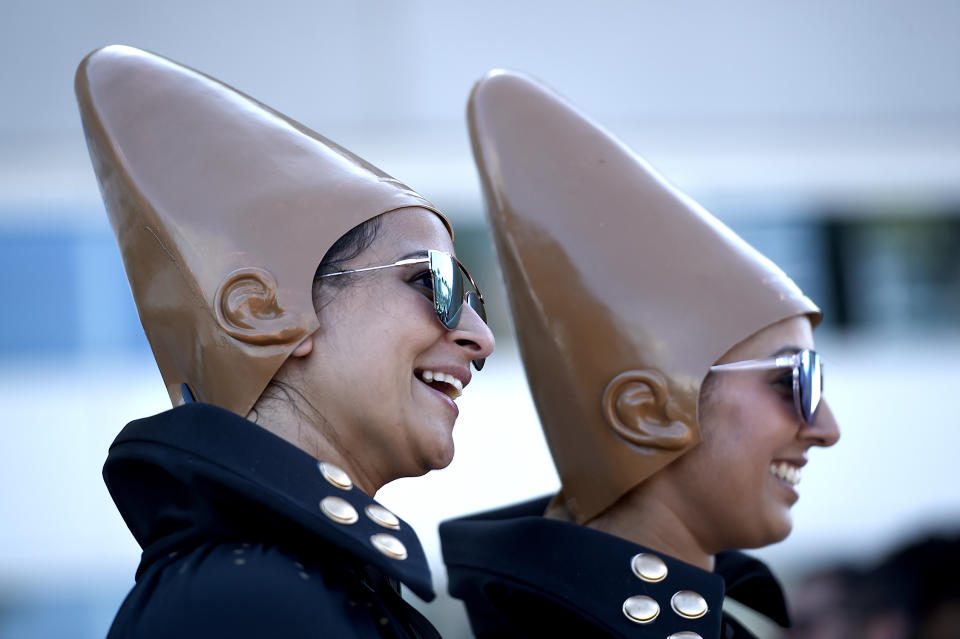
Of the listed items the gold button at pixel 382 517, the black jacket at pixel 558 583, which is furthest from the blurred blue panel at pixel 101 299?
the gold button at pixel 382 517

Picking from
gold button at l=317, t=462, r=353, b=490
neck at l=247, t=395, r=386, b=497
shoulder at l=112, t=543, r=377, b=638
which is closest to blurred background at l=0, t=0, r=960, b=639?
neck at l=247, t=395, r=386, b=497

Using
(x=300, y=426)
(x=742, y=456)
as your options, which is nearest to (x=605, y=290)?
(x=742, y=456)

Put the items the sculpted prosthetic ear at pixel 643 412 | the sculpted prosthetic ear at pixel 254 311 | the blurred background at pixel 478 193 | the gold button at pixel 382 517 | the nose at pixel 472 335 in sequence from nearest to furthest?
the gold button at pixel 382 517 → the sculpted prosthetic ear at pixel 254 311 → the nose at pixel 472 335 → the sculpted prosthetic ear at pixel 643 412 → the blurred background at pixel 478 193

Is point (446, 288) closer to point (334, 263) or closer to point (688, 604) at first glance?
point (334, 263)

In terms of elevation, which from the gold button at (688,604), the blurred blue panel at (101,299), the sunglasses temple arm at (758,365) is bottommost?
the blurred blue panel at (101,299)

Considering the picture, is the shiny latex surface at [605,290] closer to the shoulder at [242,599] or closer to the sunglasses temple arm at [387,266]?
the sunglasses temple arm at [387,266]

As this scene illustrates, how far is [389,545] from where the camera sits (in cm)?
205

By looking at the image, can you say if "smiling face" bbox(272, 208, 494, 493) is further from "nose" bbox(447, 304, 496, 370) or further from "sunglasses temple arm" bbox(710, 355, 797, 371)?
"sunglasses temple arm" bbox(710, 355, 797, 371)

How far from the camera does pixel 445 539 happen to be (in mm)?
3035

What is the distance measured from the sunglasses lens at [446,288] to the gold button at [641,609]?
71cm

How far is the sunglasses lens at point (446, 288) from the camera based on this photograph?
249cm

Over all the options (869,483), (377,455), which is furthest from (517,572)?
(869,483)

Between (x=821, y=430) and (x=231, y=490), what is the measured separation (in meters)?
1.57

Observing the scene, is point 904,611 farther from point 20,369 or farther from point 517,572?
point 20,369
